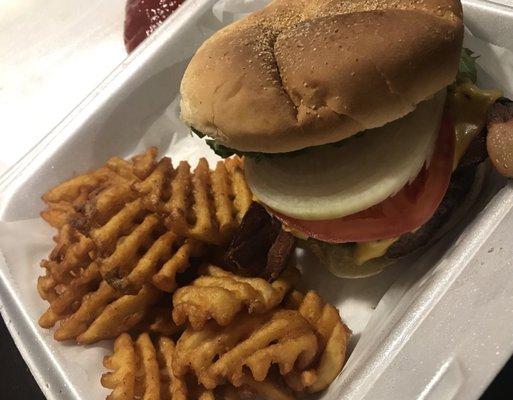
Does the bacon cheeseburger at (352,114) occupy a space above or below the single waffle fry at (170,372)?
above

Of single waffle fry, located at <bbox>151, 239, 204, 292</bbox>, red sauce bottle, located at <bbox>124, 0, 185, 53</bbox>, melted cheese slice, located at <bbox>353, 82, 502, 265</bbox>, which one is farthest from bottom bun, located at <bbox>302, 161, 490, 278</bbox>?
red sauce bottle, located at <bbox>124, 0, 185, 53</bbox>

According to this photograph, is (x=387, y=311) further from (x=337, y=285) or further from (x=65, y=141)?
(x=65, y=141)

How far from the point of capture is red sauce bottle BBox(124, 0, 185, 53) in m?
2.81

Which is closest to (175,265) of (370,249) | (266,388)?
(266,388)

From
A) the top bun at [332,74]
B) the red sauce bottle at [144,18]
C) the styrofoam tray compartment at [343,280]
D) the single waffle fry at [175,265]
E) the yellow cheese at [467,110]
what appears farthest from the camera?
the red sauce bottle at [144,18]

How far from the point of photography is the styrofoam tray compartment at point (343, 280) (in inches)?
48.0

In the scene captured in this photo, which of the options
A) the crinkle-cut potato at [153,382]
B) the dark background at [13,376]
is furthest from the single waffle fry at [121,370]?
the dark background at [13,376]

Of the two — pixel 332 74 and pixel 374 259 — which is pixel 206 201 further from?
pixel 332 74

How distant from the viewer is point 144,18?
2.85 meters

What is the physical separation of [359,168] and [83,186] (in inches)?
38.8

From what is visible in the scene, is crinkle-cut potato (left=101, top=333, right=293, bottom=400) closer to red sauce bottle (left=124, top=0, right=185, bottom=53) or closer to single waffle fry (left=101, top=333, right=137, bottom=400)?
single waffle fry (left=101, top=333, right=137, bottom=400)

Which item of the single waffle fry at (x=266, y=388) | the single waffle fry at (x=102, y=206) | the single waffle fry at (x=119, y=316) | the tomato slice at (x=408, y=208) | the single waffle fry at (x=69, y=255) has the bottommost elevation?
the single waffle fry at (x=266, y=388)

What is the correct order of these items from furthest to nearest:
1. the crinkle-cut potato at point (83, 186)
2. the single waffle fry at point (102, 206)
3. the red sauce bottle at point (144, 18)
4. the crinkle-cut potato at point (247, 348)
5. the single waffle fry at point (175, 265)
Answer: the red sauce bottle at point (144, 18), the crinkle-cut potato at point (83, 186), the single waffle fry at point (102, 206), the single waffle fry at point (175, 265), the crinkle-cut potato at point (247, 348)

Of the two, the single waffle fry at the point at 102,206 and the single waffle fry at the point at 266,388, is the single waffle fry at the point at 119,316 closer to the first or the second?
the single waffle fry at the point at 102,206
